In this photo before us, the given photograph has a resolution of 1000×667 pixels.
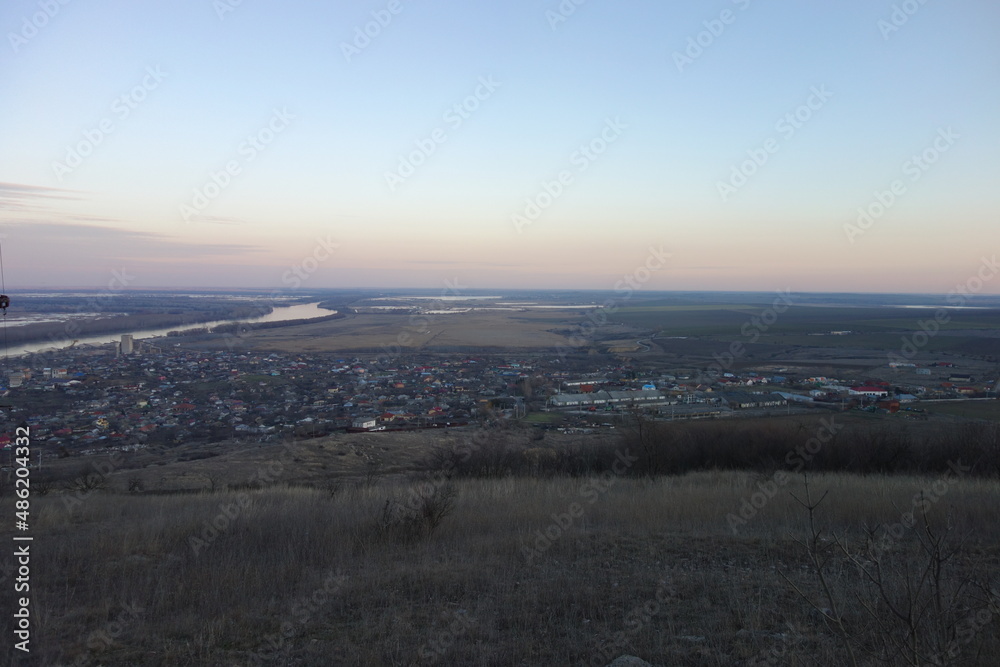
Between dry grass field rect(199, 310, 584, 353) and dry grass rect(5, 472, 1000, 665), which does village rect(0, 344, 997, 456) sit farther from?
dry grass rect(5, 472, 1000, 665)

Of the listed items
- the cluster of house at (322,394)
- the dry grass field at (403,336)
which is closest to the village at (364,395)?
the cluster of house at (322,394)

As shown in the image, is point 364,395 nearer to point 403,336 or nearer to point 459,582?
point 459,582

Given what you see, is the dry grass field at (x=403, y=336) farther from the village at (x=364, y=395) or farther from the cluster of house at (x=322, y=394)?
the cluster of house at (x=322, y=394)

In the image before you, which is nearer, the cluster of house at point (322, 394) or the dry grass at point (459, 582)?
the dry grass at point (459, 582)

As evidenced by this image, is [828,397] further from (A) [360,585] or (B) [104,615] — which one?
(B) [104,615]

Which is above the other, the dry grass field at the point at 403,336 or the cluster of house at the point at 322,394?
the dry grass field at the point at 403,336

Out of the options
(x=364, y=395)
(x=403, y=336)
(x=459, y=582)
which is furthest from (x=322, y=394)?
(x=403, y=336)

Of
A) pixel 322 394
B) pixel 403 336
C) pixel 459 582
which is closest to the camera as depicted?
pixel 459 582

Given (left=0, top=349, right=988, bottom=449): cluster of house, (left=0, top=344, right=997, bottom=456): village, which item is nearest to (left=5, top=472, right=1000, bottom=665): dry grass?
(left=0, top=349, right=988, bottom=449): cluster of house
